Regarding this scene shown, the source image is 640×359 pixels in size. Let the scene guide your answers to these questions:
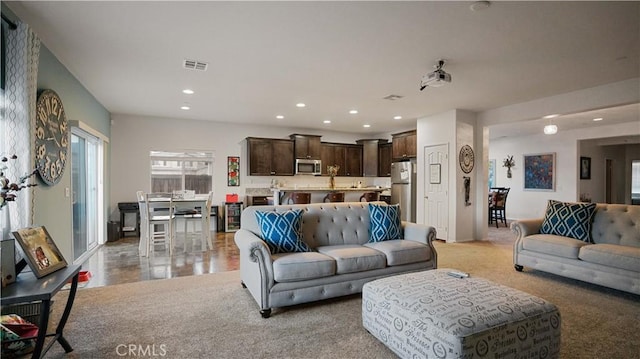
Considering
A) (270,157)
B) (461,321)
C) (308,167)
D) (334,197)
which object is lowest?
(461,321)

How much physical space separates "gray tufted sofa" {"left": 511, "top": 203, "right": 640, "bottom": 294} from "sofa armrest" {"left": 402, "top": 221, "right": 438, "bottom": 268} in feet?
4.50

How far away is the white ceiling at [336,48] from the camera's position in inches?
101

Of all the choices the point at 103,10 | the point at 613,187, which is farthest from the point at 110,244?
the point at 613,187

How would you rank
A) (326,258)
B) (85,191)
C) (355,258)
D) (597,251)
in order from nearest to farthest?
1. (326,258)
2. (355,258)
3. (597,251)
4. (85,191)

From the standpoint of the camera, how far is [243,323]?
2.60 meters

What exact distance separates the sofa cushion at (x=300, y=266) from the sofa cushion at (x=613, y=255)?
280 centimetres

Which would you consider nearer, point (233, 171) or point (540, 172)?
point (233, 171)

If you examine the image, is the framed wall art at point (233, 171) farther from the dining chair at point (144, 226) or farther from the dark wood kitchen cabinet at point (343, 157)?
the dining chair at point (144, 226)

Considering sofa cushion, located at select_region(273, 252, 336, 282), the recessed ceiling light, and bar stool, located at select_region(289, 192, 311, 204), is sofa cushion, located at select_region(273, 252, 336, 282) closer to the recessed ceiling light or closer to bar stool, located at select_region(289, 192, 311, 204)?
the recessed ceiling light

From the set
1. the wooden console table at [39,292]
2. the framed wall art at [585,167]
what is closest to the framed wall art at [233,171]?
the wooden console table at [39,292]

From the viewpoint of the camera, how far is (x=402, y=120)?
725cm

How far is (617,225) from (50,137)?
6.38 metres

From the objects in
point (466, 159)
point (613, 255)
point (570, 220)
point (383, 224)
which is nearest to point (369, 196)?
point (466, 159)

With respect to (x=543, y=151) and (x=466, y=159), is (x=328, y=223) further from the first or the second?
(x=543, y=151)
